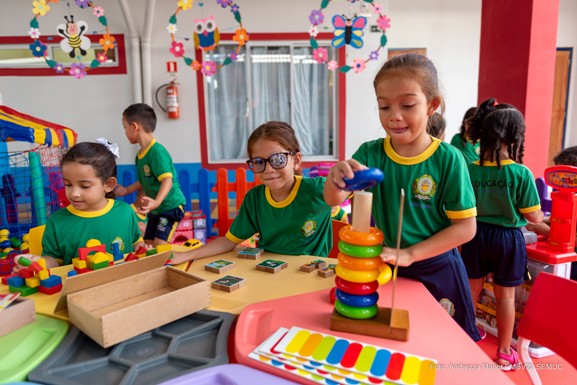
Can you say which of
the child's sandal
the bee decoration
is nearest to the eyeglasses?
the child's sandal

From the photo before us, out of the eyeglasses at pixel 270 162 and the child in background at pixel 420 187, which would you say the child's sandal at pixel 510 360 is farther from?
the eyeglasses at pixel 270 162

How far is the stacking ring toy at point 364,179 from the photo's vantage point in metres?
0.95

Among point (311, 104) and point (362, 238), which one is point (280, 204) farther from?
point (311, 104)

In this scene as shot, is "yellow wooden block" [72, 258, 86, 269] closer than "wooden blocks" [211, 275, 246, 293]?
No

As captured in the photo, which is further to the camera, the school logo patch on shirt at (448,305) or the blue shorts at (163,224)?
the blue shorts at (163,224)

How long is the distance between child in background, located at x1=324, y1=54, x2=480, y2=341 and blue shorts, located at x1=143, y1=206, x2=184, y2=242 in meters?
2.33

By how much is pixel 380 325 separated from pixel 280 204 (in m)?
0.95

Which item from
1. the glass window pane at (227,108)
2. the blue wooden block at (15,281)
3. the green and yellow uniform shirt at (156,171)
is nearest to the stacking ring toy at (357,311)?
the blue wooden block at (15,281)

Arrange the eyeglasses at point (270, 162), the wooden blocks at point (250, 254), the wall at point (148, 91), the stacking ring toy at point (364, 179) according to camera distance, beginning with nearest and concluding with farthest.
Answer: the stacking ring toy at point (364, 179) → the wooden blocks at point (250, 254) → the eyeglasses at point (270, 162) → the wall at point (148, 91)

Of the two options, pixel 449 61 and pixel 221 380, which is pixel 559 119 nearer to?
pixel 449 61

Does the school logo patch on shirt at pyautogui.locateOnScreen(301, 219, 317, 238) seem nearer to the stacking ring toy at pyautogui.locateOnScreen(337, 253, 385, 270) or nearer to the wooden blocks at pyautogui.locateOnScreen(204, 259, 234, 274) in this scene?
the wooden blocks at pyautogui.locateOnScreen(204, 259, 234, 274)

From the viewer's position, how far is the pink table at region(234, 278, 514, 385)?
84cm

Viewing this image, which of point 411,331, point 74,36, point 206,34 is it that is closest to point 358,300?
point 411,331

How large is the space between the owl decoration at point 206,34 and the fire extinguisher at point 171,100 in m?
1.56
